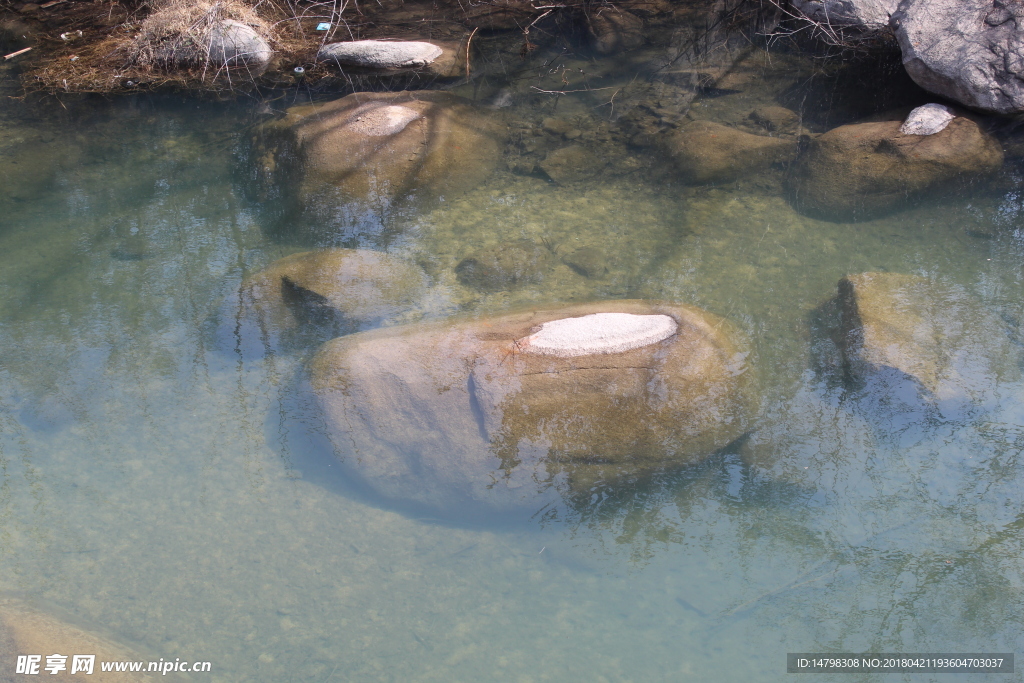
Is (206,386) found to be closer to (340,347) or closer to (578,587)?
(340,347)

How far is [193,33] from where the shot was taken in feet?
21.4

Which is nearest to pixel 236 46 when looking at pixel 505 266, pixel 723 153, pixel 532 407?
pixel 505 266

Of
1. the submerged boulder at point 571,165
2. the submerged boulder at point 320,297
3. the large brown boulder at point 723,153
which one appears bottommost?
the submerged boulder at point 320,297

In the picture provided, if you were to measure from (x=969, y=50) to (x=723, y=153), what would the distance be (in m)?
1.96

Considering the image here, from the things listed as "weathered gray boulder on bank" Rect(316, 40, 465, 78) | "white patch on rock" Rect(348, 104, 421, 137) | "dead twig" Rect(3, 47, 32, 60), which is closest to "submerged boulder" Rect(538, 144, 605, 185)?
"white patch on rock" Rect(348, 104, 421, 137)

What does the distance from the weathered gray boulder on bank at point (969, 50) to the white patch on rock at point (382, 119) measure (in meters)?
3.83

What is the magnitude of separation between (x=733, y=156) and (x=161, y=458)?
4084 mm

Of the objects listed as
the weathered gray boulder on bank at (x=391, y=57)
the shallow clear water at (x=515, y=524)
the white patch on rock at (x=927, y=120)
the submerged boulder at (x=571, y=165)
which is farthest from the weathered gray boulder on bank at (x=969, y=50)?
the weathered gray boulder on bank at (x=391, y=57)

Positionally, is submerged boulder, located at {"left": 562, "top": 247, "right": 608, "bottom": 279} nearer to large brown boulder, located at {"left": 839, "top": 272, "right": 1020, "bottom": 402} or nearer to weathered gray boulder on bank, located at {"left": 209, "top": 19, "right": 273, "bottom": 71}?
large brown boulder, located at {"left": 839, "top": 272, "right": 1020, "bottom": 402}

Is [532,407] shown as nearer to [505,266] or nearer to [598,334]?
[598,334]

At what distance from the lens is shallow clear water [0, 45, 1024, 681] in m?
2.46

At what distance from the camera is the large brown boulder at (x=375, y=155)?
15.6 feet

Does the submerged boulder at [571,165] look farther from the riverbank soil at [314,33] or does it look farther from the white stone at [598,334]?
the white stone at [598,334]

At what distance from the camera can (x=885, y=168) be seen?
4.55 metres
